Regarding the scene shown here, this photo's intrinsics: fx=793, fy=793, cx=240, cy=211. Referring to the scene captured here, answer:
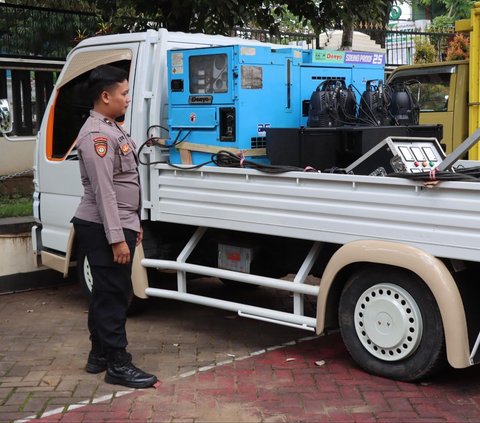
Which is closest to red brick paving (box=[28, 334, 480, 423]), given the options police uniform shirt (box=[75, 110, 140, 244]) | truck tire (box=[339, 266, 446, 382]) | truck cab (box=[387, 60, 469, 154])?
truck tire (box=[339, 266, 446, 382])

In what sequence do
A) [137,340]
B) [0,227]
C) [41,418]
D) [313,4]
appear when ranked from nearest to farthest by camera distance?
[41,418], [137,340], [0,227], [313,4]

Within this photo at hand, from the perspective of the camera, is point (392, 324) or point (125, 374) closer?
point (392, 324)

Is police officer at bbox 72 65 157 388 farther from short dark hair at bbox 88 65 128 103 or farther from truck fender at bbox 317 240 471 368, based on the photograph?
truck fender at bbox 317 240 471 368

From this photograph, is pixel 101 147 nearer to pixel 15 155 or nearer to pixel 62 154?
pixel 62 154

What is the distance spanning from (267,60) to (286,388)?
7.95 feet

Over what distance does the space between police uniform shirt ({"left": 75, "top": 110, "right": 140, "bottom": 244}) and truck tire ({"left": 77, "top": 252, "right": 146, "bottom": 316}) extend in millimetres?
1773

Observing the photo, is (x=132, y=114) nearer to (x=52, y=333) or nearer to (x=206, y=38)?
(x=206, y=38)

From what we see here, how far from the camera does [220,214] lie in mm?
5672

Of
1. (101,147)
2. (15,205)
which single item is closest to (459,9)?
(15,205)

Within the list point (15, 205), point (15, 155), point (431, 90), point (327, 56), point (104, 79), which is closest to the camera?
point (104, 79)

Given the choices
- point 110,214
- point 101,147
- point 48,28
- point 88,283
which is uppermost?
point 48,28

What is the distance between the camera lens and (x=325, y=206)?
5.05 metres

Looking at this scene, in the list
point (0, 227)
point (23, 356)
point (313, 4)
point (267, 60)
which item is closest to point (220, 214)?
point (267, 60)

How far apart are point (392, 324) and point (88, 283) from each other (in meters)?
2.94
